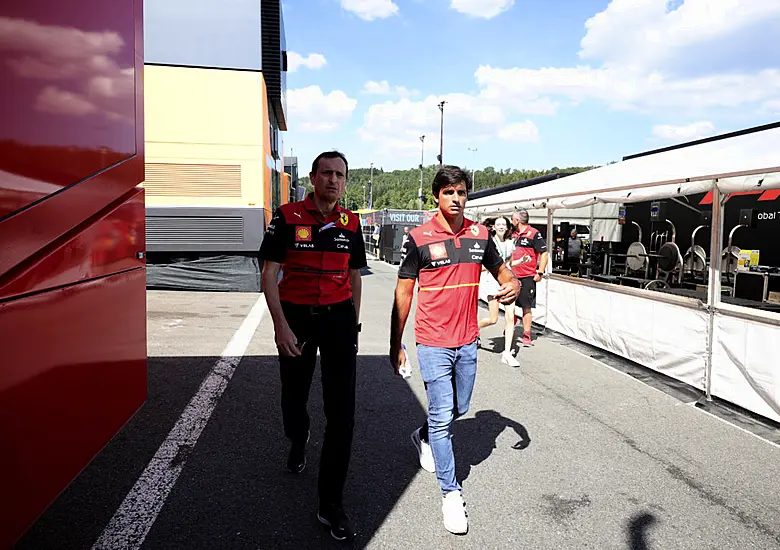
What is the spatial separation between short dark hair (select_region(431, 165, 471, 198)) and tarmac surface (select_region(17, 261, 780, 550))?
199 cm

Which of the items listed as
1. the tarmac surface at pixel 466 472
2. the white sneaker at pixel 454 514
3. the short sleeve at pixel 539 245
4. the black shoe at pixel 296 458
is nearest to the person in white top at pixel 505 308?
the short sleeve at pixel 539 245

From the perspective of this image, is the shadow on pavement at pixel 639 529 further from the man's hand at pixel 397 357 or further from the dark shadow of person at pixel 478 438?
the man's hand at pixel 397 357

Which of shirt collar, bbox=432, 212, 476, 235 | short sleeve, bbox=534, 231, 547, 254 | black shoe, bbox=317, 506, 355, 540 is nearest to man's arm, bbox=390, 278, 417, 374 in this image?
shirt collar, bbox=432, 212, 476, 235

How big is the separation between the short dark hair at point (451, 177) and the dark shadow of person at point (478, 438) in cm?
200

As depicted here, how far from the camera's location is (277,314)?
306 cm

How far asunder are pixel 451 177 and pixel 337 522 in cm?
209

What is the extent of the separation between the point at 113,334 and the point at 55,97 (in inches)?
38.2

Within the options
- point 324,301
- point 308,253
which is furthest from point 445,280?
point 308,253

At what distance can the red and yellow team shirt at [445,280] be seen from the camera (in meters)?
3.28

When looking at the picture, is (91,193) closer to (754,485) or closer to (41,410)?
(41,410)

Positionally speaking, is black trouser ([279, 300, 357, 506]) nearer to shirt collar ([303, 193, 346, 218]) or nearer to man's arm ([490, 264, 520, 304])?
shirt collar ([303, 193, 346, 218])

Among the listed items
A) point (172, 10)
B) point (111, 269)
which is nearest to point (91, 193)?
point (111, 269)

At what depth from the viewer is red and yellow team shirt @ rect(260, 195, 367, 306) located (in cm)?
321

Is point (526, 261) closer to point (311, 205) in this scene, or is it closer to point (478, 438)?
point (478, 438)
